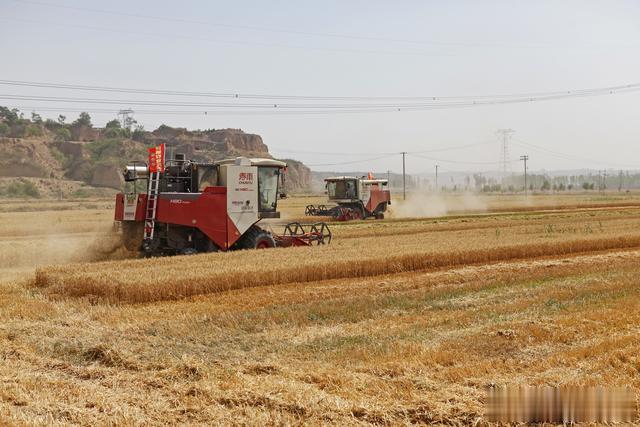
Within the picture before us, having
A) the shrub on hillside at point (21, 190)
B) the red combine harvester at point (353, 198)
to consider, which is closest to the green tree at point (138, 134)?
the shrub on hillside at point (21, 190)

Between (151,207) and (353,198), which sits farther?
(353,198)

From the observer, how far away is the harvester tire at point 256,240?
19.2 m

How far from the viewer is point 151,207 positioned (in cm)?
1806

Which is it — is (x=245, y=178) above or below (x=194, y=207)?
above

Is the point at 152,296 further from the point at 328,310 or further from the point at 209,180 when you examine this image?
the point at 209,180

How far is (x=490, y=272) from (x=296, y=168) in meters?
157

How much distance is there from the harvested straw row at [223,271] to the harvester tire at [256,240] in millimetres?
1359

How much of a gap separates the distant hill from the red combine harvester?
54.4 meters

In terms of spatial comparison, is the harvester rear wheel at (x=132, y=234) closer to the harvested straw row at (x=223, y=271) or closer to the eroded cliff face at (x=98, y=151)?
the harvested straw row at (x=223, y=271)

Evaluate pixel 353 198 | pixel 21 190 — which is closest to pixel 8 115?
pixel 21 190

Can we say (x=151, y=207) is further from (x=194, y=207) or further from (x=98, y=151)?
(x=98, y=151)

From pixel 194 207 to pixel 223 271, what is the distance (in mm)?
4152

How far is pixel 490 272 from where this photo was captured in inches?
642

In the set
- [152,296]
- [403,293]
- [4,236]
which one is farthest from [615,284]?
[4,236]
